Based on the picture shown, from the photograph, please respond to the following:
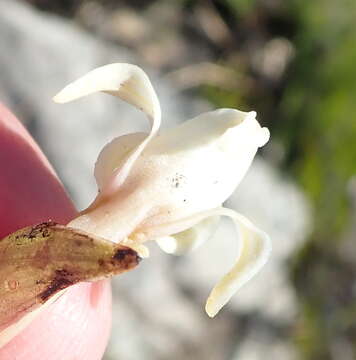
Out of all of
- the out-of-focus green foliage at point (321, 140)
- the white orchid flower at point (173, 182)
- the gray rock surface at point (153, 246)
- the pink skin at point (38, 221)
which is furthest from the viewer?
the out-of-focus green foliage at point (321, 140)

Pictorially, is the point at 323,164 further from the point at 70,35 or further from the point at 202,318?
the point at 70,35

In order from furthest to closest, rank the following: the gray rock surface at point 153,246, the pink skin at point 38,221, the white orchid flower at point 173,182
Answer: the gray rock surface at point 153,246
the pink skin at point 38,221
the white orchid flower at point 173,182

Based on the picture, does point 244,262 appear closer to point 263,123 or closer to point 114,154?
point 114,154

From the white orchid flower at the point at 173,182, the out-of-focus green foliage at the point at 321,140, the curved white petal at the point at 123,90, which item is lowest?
the out-of-focus green foliage at the point at 321,140

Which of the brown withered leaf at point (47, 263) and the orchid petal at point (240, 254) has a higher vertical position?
the brown withered leaf at point (47, 263)

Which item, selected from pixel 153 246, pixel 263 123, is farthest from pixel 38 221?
pixel 263 123

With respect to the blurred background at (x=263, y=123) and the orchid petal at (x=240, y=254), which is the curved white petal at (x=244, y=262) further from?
the blurred background at (x=263, y=123)

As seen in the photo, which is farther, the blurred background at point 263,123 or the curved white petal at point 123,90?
the blurred background at point 263,123

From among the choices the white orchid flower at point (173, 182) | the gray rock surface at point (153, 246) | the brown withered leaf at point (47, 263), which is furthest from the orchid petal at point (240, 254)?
the gray rock surface at point (153, 246)

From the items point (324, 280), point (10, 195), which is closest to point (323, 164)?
point (324, 280)
